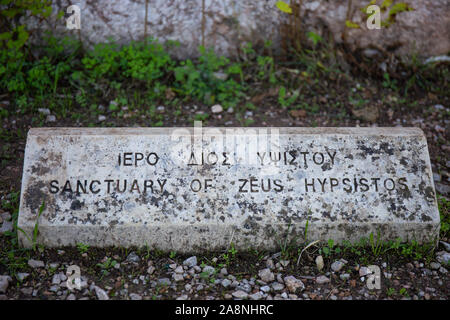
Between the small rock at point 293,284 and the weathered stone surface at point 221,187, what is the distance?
0.81 ft

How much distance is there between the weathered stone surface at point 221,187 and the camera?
2562mm

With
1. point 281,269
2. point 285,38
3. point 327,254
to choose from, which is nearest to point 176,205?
point 281,269

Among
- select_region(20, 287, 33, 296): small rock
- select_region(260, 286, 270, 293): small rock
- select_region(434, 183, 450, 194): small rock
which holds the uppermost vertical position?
select_region(434, 183, 450, 194): small rock

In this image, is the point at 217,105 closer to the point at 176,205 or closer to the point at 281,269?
the point at 176,205

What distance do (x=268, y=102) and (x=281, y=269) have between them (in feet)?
6.09

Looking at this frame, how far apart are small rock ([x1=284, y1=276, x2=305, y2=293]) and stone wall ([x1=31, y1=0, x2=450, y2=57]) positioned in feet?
8.36

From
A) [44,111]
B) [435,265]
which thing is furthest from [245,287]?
[44,111]

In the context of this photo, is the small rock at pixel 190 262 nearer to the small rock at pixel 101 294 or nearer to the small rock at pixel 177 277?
the small rock at pixel 177 277

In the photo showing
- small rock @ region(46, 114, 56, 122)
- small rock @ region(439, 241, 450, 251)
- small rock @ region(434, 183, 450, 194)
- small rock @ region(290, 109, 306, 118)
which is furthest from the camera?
small rock @ region(290, 109, 306, 118)

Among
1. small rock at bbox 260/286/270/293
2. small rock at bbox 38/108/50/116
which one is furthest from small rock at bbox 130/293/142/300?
small rock at bbox 38/108/50/116

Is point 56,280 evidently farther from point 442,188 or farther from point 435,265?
point 442,188

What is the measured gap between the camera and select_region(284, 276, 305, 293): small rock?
8.10 feet

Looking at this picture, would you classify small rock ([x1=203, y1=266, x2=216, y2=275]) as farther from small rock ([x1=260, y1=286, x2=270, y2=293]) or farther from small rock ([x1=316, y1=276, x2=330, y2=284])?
small rock ([x1=316, y1=276, x2=330, y2=284])
